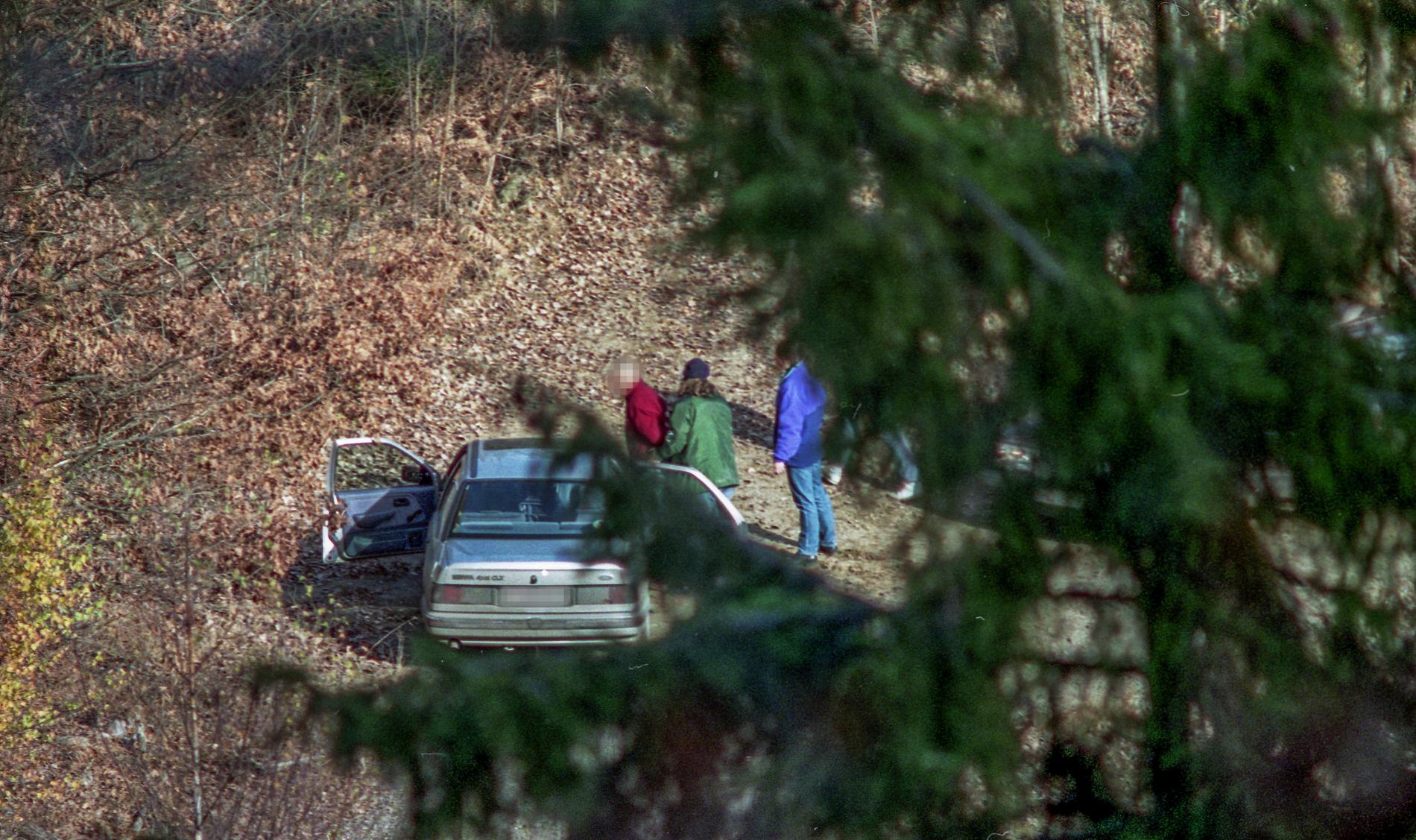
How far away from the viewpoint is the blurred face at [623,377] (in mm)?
3139

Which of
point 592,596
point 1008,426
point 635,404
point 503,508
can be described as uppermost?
point 503,508

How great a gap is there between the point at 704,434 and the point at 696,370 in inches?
56.5

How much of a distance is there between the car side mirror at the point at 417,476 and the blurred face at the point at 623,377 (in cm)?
766

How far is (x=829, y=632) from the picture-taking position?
3.04m

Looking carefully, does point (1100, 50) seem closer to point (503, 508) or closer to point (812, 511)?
point (812, 511)

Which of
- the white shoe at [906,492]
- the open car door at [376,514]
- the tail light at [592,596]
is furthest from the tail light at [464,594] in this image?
the white shoe at [906,492]

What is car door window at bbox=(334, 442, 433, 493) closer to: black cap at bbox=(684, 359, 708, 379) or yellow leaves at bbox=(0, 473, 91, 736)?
yellow leaves at bbox=(0, 473, 91, 736)

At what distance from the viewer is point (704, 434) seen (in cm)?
860

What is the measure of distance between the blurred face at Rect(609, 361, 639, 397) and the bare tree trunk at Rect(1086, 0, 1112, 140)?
4.04ft

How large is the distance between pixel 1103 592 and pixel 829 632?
0.63m

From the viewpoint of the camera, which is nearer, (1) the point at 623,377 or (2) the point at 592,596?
(1) the point at 623,377

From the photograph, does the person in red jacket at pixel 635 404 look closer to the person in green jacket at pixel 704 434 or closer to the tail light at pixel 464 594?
the person in green jacket at pixel 704 434

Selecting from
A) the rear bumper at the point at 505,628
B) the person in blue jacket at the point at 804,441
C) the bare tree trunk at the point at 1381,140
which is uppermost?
the bare tree trunk at the point at 1381,140

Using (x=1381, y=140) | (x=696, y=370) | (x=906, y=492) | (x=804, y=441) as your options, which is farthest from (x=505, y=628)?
(x=1381, y=140)
